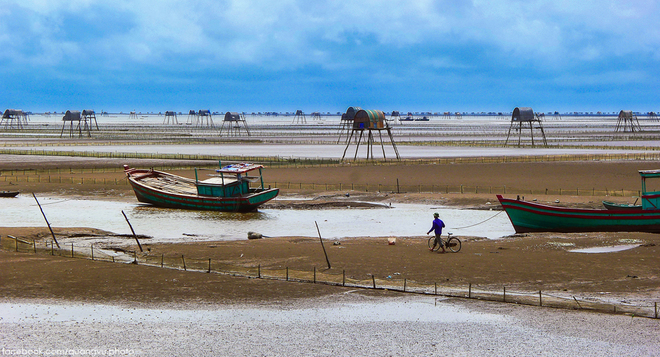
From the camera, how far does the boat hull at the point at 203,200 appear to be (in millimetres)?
38875

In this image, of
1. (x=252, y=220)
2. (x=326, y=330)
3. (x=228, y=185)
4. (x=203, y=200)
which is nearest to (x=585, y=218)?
(x=252, y=220)

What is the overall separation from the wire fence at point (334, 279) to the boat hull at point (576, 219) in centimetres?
1112

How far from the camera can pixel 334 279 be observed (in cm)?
2114

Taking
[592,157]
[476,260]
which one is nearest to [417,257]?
[476,260]

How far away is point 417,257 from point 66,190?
31765mm

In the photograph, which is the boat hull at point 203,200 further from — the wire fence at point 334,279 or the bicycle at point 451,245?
the bicycle at point 451,245

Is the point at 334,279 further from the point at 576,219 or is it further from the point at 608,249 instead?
the point at 576,219

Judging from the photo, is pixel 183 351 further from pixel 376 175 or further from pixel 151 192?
pixel 376 175

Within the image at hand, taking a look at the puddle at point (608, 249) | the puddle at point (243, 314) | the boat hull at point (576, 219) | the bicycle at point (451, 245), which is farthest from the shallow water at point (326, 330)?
the boat hull at point (576, 219)

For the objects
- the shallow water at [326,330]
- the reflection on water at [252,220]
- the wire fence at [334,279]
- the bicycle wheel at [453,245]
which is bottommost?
the shallow water at [326,330]

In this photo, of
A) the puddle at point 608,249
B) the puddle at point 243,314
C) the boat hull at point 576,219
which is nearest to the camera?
the puddle at point 243,314

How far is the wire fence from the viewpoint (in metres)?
18.1

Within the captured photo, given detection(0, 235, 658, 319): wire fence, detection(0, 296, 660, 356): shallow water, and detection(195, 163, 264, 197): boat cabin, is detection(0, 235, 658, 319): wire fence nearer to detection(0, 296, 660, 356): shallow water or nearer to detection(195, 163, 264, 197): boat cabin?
detection(0, 296, 660, 356): shallow water

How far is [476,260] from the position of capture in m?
23.4
